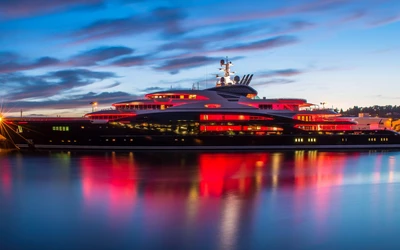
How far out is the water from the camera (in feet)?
44.9

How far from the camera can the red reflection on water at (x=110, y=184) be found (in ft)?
59.6

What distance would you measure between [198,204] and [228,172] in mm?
8156

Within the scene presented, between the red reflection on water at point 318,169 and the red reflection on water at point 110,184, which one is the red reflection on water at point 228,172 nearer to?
the red reflection on water at point 318,169

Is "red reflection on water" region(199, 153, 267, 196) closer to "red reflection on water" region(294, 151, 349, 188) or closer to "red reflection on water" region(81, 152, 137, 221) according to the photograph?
"red reflection on water" region(294, 151, 349, 188)

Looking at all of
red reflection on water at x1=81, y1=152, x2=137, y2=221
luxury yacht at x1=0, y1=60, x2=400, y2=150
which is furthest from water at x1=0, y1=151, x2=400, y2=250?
luxury yacht at x1=0, y1=60, x2=400, y2=150

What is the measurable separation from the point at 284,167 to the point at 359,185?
19.6 feet

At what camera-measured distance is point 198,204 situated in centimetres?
1802

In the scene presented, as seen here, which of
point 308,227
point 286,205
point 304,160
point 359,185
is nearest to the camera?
point 308,227

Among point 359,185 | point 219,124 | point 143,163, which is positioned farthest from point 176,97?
point 359,185

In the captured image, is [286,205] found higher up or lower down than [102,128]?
lower down

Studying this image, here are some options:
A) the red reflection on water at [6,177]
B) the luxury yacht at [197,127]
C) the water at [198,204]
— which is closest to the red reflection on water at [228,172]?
the water at [198,204]

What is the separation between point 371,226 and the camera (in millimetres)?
15477

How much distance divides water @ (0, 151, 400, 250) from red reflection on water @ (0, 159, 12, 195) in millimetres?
51

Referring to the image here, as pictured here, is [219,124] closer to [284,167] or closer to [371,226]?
[284,167]
